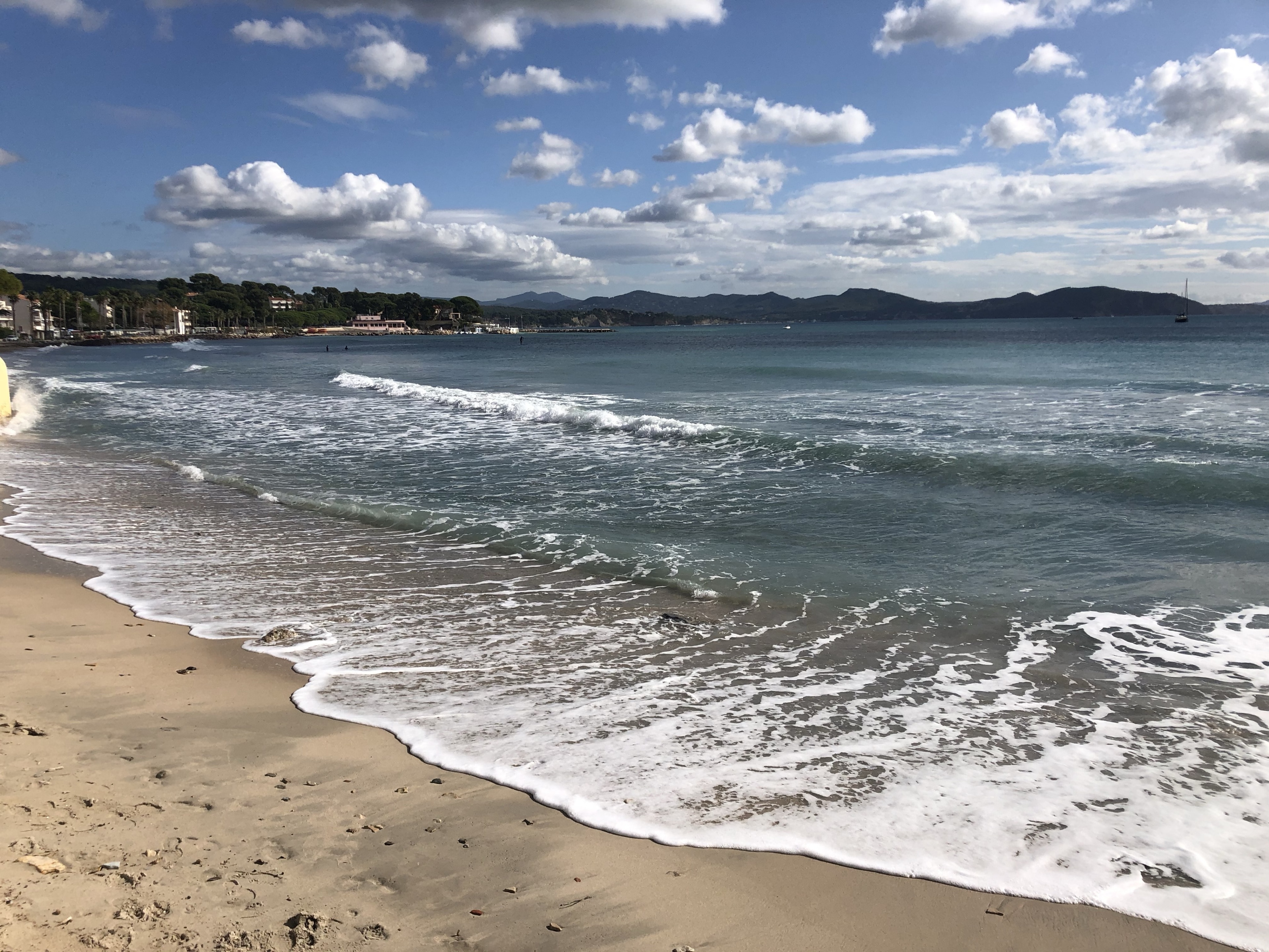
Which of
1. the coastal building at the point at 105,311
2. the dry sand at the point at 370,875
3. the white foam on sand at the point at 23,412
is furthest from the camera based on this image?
the coastal building at the point at 105,311

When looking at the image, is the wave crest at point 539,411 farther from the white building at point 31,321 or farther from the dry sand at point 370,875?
the white building at point 31,321

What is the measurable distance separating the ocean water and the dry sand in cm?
21

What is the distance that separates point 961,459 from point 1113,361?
3992cm

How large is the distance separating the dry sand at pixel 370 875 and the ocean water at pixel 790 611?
212 mm

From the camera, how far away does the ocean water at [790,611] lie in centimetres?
400

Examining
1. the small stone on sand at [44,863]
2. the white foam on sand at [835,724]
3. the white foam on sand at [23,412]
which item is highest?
the white foam on sand at [23,412]

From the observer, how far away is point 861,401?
2730 centimetres

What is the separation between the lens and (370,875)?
3.39 meters

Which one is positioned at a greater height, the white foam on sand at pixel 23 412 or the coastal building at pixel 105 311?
the coastal building at pixel 105 311

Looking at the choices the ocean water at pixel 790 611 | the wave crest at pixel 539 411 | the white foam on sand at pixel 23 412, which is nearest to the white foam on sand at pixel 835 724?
the ocean water at pixel 790 611

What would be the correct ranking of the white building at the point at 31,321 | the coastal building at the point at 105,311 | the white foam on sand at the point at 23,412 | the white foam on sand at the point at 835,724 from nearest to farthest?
1. the white foam on sand at the point at 835,724
2. the white foam on sand at the point at 23,412
3. the white building at the point at 31,321
4. the coastal building at the point at 105,311

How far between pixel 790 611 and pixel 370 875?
4.57 m

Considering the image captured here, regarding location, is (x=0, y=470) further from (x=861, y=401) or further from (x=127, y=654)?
(x=861, y=401)

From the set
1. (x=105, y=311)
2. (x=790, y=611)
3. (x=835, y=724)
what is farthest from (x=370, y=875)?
(x=105, y=311)
